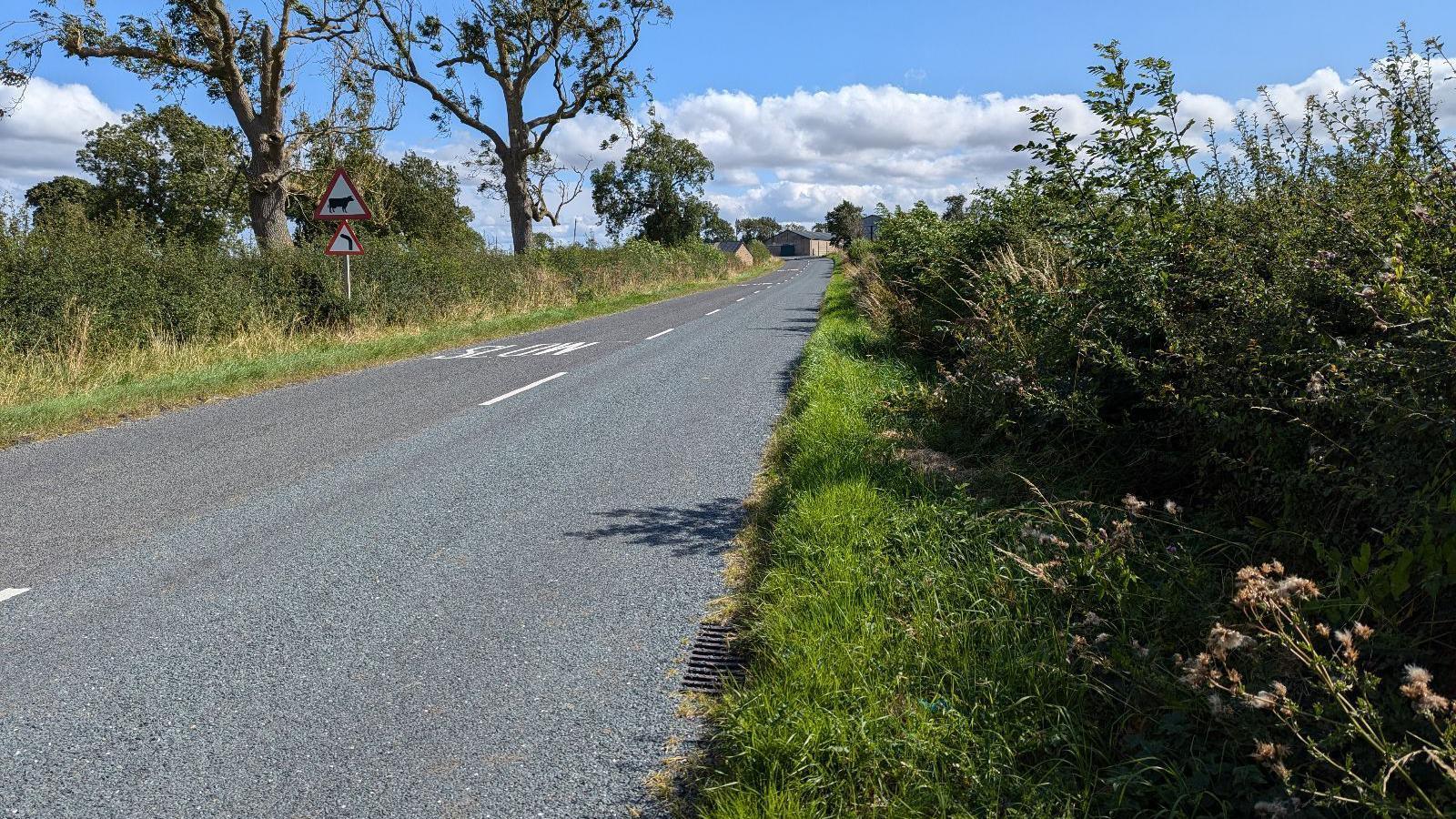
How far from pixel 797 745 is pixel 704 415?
5.95 metres

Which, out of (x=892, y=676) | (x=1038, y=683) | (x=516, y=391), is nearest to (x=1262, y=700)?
(x=1038, y=683)

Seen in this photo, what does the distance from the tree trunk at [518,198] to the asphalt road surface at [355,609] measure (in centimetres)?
2484

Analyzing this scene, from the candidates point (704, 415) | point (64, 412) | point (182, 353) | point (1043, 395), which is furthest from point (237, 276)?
point (1043, 395)

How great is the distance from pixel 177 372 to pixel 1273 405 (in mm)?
12263

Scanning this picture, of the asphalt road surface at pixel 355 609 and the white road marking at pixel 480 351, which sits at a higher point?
the white road marking at pixel 480 351

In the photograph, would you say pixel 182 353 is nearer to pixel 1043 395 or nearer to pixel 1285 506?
pixel 1043 395

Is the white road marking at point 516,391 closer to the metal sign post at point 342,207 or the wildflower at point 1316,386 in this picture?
the metal sign post at point 342,207

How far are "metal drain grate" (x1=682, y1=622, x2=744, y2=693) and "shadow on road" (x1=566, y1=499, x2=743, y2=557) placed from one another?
3.25 feet

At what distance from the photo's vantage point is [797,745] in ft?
8.60

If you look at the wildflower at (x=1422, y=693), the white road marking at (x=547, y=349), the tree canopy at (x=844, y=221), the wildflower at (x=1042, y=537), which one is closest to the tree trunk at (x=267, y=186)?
the white road marking at (x=547, y=349)

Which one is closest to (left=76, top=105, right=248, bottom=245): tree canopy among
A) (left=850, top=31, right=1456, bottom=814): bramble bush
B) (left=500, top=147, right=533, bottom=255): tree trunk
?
(left=500, top=147, right=533, bottom=255): tree trunk

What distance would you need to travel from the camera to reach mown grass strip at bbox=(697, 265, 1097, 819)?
2.43 m

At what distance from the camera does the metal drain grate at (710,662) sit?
3.22 meters

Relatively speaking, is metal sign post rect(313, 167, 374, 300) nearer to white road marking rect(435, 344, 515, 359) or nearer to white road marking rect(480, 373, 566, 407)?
white road marking rect(435, 344, 515, 359)
